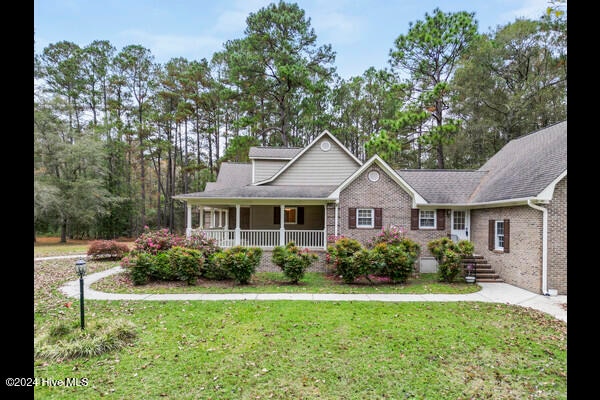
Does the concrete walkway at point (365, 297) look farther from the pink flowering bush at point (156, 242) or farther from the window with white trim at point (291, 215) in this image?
the window with white trim at point (291, 215)

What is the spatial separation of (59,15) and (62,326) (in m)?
5.71

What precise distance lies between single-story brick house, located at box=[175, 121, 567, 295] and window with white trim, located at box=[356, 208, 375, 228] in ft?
0.15

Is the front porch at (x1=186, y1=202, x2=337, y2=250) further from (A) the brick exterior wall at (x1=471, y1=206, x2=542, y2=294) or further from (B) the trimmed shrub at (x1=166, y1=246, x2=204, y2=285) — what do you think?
(A) the brick exterior wall at (x1=471, y1=206, x2=542, y2=294)

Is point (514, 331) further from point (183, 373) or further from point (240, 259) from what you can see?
point (240, 259)

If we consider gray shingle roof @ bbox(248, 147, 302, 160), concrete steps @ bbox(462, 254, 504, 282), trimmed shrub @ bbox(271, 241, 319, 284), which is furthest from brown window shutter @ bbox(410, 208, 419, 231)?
gray shingle roof @ bbox(248, 147, 302, 160)

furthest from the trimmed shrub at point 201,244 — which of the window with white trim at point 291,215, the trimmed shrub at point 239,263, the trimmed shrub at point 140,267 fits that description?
the window with white trim at point 291,215

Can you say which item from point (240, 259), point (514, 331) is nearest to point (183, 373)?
point (240, 259)

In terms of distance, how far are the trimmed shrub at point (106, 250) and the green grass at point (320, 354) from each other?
8.29 metres

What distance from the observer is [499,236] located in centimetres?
1183

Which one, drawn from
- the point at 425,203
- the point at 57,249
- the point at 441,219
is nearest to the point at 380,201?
the point at 425,203

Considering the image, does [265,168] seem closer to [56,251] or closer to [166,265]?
[166,265]

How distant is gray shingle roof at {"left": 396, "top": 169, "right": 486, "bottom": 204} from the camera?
554 inches

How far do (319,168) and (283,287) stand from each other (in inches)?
314
